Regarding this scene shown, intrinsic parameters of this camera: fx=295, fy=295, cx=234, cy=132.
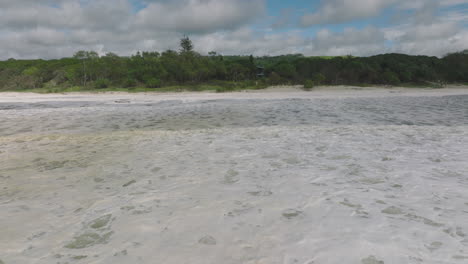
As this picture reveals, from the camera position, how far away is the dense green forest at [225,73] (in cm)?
2739

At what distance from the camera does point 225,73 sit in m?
31.4

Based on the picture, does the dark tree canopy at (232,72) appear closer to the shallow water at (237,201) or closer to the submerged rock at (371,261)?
the shallow water at (237,201)

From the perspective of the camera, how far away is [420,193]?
3.50 metres

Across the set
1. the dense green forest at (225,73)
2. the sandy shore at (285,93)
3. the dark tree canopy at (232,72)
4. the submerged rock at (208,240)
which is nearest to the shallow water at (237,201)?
the submerged rock at (208,240)

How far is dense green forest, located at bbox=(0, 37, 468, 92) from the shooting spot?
27.4 metres

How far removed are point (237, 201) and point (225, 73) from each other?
94.8ft

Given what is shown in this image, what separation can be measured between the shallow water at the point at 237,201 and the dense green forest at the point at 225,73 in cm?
1901

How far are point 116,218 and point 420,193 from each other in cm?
344

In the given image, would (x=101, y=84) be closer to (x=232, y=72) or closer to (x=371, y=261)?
(x=232, y=72)

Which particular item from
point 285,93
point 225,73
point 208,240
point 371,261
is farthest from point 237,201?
point 225,73

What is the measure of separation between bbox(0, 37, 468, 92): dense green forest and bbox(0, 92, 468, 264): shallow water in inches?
749

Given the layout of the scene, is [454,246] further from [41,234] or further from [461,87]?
[461,87]

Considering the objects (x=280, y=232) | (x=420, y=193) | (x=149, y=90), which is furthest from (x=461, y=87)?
(x=280, y=232)

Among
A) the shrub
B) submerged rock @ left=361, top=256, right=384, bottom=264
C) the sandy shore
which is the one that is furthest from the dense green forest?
submerged rock @ left=361, top=256, right=384, bottom=264
